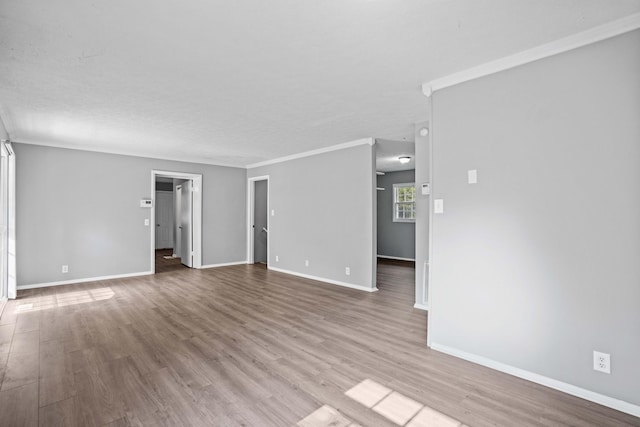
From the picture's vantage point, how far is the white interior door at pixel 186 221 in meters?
7.29

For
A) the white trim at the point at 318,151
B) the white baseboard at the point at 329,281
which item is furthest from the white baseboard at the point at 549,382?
the white trim at the point at 318,151

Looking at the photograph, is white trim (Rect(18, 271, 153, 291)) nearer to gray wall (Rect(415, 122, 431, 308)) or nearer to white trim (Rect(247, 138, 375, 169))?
white trim (Rect(247, 138, 375, 169))

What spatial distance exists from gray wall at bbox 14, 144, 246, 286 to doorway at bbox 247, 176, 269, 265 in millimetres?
1677

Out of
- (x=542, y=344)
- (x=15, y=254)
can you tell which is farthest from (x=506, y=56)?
(x=15, y=254)

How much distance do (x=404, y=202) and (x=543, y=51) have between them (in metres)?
6.74

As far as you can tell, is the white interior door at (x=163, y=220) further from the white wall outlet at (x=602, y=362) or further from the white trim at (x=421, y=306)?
the white wall outlet at (x=602, y=362)

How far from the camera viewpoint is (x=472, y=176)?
270 centimetres

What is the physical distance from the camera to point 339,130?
4.56 meters

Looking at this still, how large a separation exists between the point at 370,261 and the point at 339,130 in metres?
2.13

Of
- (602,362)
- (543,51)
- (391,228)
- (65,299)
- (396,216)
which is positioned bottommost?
(65,299)

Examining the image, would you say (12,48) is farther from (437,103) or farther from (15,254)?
(15,254)

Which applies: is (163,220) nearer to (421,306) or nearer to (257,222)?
(257,222)

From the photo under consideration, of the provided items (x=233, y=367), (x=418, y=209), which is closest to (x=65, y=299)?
(x=233, y=367)

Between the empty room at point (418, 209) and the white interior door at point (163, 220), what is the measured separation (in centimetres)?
632
